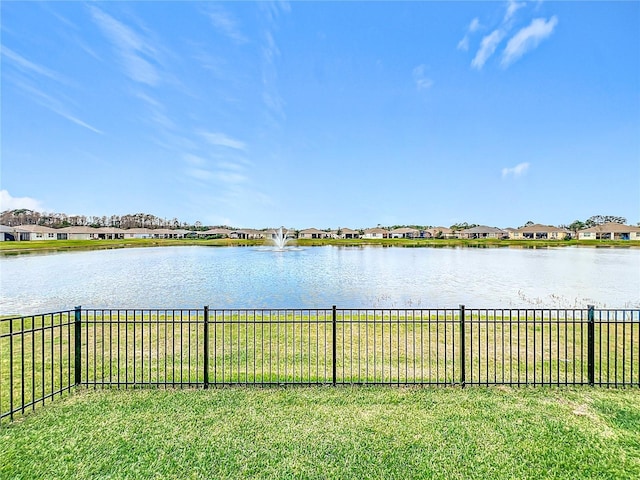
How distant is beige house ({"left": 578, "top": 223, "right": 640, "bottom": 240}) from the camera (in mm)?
116062

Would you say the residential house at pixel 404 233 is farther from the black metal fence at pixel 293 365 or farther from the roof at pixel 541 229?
the black metal fence at pixel 293 365

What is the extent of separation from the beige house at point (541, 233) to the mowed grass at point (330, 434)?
149903 mm

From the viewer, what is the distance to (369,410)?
6.18 meters

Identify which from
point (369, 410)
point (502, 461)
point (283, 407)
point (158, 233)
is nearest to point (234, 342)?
point (283, 407)

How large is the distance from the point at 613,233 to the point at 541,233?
22172 millimetres

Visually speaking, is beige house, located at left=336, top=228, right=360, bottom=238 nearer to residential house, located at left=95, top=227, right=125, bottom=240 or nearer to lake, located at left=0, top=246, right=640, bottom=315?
residential house, located at left=95, top=227, right=125, bottom=240

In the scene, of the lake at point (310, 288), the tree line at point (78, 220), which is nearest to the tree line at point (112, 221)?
the tree line at point (78, 220)

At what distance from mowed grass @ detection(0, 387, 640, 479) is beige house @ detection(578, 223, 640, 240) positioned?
142 meters

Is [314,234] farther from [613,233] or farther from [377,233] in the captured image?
[613,233]

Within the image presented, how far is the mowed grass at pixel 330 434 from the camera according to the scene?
15.2 feet

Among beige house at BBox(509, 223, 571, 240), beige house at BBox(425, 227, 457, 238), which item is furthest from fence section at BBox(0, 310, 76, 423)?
beige house at BBox(509, 223, 571, 240)

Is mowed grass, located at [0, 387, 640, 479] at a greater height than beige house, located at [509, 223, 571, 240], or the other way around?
beige house, located at [509, 223, 571, 240]

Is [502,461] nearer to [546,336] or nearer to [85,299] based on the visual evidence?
[546,336]

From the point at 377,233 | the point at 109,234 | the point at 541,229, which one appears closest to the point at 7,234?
the point at 109,234
